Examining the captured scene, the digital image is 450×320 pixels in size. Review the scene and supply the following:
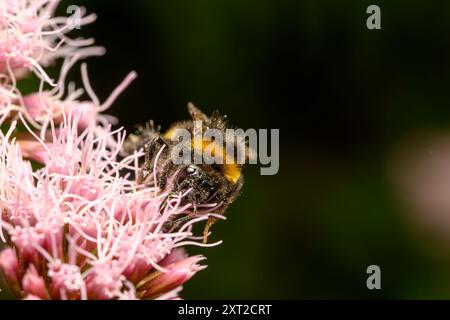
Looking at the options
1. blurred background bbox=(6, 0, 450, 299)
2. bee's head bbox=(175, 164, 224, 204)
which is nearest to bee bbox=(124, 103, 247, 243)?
bee's head bbox=(175, 164, 224, 204)

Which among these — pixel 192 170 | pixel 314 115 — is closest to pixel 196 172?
pixel 192 170

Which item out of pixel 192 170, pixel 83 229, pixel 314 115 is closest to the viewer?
pixel 83 229

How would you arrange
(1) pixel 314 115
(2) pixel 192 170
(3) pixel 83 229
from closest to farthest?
(3) pixel 83 229
(2) pixel 192 170
(1) pixel 314 115

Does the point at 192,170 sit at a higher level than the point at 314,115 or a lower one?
lower

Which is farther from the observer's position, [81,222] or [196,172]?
[196,172]

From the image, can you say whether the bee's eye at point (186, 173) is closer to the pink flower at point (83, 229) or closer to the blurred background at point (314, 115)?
the pink flower at point (83, 229)

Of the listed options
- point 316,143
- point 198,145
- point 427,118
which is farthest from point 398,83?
point 198,145

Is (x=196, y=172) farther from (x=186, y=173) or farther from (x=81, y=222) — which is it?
(x=81, y=222)
